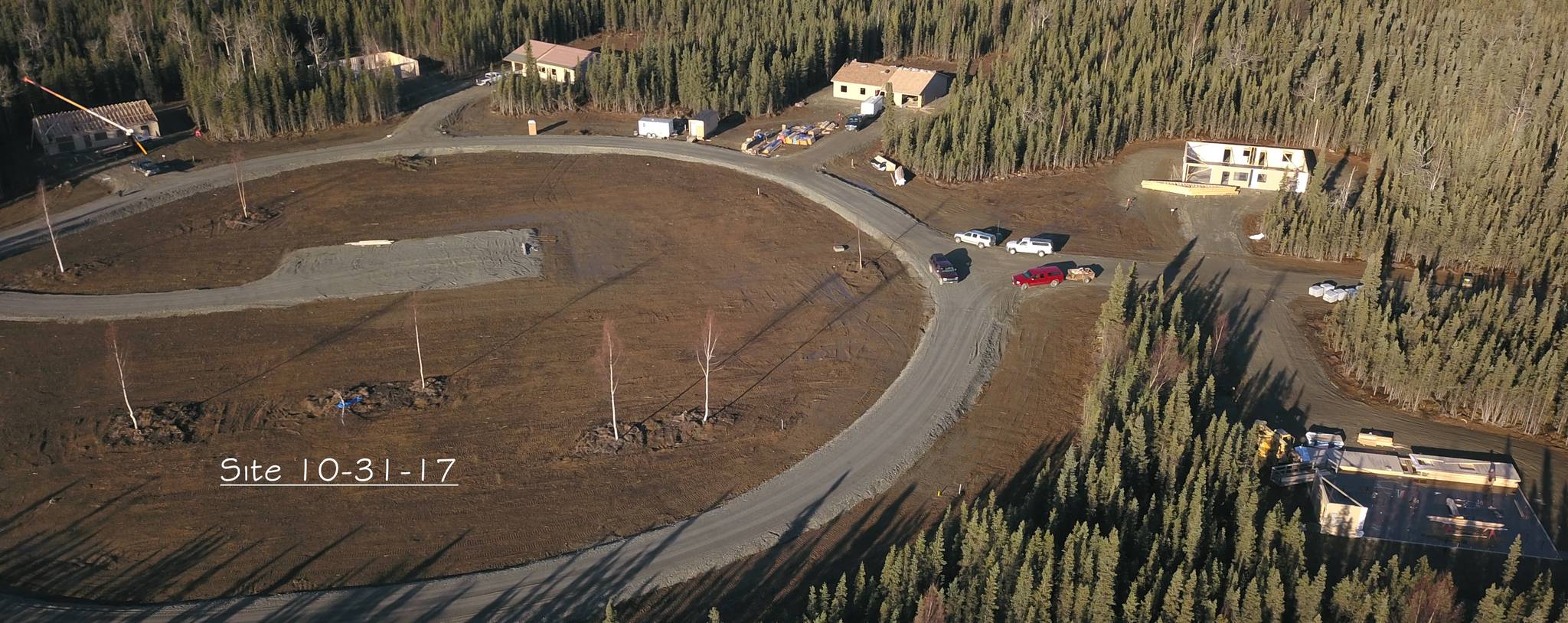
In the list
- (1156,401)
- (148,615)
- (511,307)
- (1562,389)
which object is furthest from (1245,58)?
(148,615)


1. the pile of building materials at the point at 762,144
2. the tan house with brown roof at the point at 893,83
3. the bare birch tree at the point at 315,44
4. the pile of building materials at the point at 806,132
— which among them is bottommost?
the pile of building materials at the point at 762,144

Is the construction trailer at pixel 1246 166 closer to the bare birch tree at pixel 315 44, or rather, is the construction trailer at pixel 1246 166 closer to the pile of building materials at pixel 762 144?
the pile of building materials at pixel 762 144

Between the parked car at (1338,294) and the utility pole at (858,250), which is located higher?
the utility pole at (858,250)

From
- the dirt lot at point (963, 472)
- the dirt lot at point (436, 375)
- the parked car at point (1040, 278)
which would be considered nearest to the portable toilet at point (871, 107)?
the dirt lot at point (436, 375)

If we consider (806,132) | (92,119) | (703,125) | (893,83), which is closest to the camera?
(92,119)

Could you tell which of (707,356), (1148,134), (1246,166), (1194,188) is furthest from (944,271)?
(1148,134)

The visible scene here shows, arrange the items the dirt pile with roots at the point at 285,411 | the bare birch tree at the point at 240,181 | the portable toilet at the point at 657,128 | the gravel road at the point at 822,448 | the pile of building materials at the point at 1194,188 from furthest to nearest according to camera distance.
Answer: the portable toilet at the point at 657,128 < the pile of building materials at the point at 1194,188 < the bare birch tree at the point at 240,181 < the dirt pile with roots at the point at 285,411 < the gravel road at the point at 822,448

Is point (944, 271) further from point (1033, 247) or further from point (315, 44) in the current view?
point (315, 44)

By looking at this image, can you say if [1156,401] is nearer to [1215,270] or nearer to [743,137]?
[1215,270]
